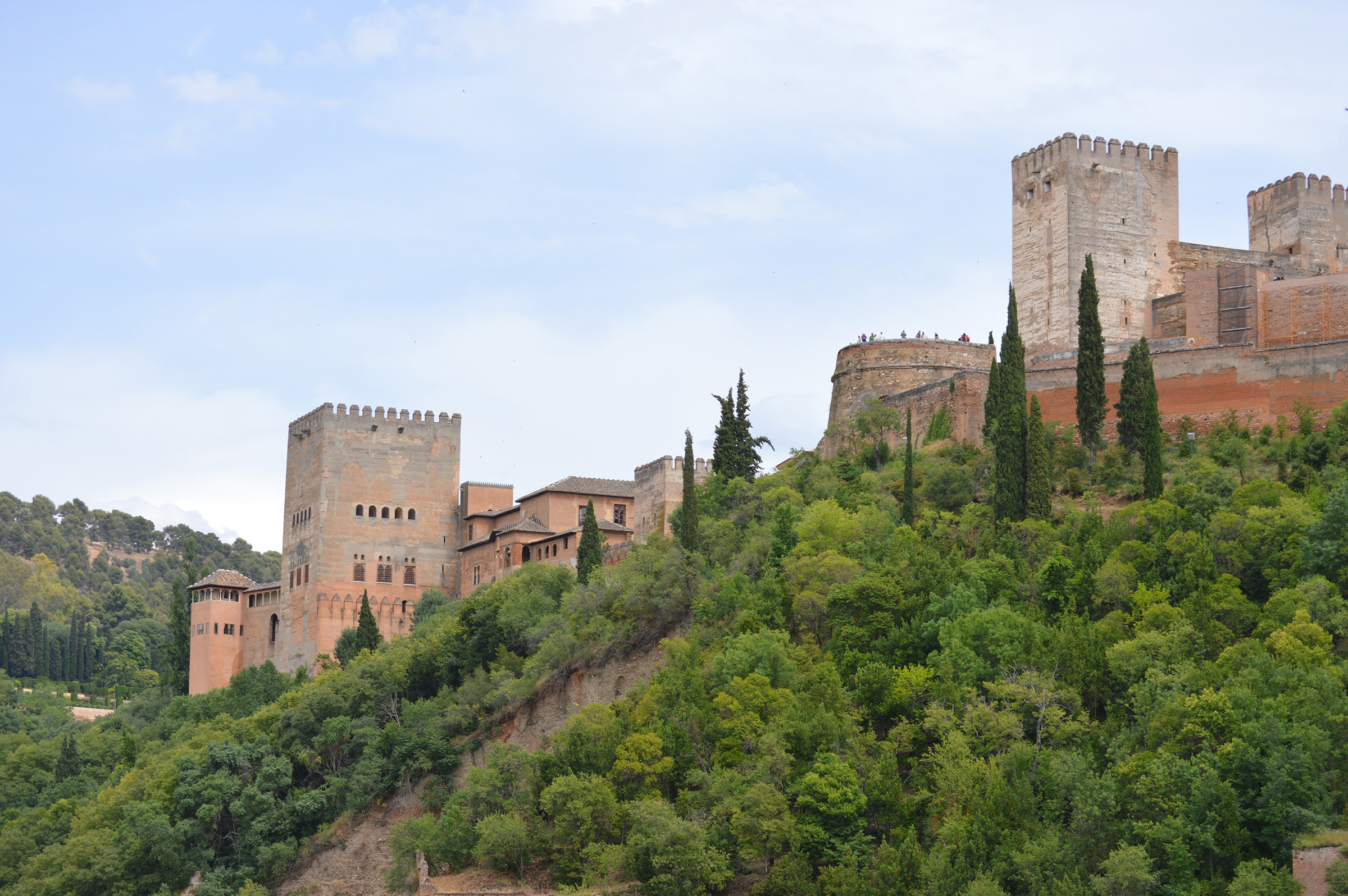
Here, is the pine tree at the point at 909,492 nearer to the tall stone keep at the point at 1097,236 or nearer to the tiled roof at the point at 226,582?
the tall stone keep at the point at 1097,236

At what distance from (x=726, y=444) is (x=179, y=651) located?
28.5 meters

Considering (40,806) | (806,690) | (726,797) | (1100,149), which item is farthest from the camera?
(40,806)

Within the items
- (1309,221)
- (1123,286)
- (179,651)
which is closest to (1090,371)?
(1123,286)

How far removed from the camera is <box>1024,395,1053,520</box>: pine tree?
1745 inches

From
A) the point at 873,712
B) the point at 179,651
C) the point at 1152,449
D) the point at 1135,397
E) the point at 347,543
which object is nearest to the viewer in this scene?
the point at 873,712

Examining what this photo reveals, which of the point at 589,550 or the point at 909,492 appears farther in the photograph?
the point at 589,550

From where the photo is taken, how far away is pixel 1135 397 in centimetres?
4606

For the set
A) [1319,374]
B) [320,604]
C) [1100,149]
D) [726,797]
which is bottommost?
[726,797]

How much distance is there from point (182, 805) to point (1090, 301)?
29.7 meters

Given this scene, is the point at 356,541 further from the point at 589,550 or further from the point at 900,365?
the point at 900,365

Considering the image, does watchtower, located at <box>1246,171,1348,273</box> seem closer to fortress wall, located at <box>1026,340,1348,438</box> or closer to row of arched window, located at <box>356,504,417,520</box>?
fortress wall, located at <box>1026,340,1348,438</box>

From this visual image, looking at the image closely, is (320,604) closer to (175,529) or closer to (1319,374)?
(1319,374)

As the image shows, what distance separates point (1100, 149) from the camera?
55.4 m

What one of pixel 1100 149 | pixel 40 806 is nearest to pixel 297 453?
pixel 40 806
